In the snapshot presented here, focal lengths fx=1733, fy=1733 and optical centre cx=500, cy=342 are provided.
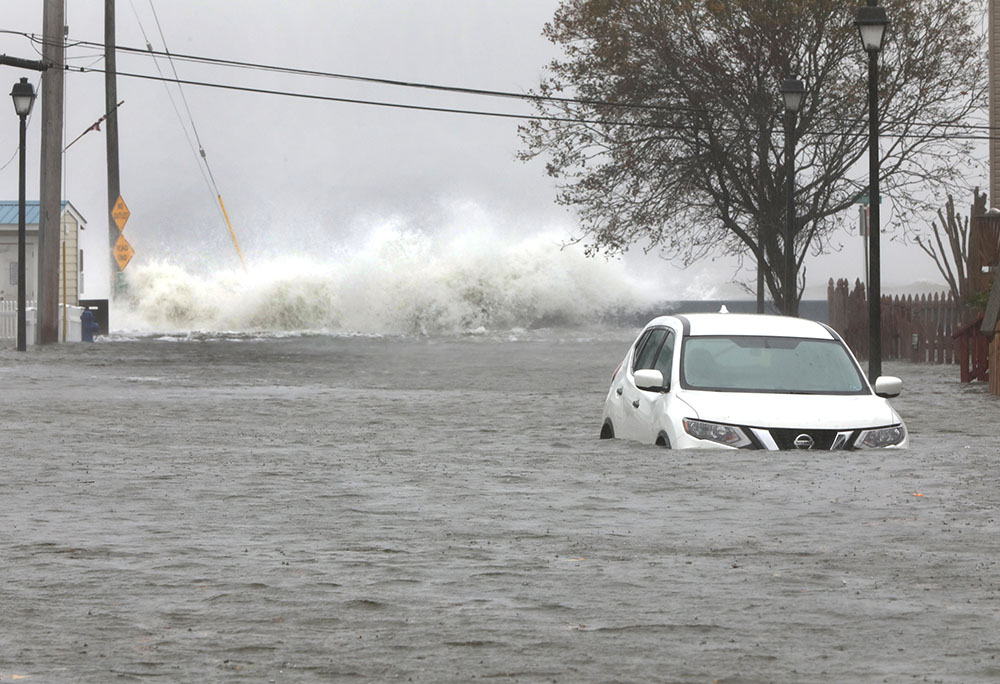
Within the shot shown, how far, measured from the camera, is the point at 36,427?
1786 cm

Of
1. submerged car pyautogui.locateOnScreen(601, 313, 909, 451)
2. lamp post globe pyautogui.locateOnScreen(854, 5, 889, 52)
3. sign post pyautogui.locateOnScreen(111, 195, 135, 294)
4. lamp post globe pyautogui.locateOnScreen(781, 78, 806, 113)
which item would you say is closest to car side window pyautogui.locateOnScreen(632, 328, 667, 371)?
submerged car pyautogui.locateOnScreen(601, 313, 909, 451)

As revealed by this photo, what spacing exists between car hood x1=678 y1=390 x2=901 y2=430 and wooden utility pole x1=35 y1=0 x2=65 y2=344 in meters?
27.9

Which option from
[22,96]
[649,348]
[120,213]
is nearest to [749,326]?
[649,348]

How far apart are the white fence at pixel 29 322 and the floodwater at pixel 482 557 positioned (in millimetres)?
26337

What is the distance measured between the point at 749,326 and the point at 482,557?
660cm

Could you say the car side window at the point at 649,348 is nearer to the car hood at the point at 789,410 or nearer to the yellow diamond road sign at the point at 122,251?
the car hood at the point at 789,410

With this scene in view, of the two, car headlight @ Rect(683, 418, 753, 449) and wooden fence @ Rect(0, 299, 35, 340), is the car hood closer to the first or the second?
car headlight @ Rect(683, 418, 753, 449)

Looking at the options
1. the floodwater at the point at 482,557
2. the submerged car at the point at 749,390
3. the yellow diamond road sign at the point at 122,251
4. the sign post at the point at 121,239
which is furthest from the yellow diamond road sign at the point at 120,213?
the submerged car at the point at 749,390

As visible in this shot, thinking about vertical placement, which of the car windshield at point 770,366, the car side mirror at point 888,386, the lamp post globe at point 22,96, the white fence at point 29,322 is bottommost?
the car side mirror at point 888,386

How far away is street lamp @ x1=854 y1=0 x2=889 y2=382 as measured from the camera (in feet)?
76.8

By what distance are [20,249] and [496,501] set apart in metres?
29.7

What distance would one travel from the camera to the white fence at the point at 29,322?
4416cm


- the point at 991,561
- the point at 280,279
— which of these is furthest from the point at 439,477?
the point at 280,279

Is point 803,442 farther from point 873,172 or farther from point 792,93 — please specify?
point 792,93
